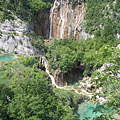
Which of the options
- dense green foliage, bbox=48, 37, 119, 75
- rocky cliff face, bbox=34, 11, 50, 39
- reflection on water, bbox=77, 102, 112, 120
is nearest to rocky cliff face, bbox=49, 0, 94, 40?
rocky cliff face, bbox=34, 11, 50, 39

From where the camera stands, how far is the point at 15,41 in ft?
86.5

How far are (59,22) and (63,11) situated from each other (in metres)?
2.77

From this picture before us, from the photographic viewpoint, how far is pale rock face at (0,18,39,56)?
Answer: 25562 mm

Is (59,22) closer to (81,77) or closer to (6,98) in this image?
(81,77)

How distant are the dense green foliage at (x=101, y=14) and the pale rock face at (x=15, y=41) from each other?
42.6 ft

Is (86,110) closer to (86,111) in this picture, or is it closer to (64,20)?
(86,111)

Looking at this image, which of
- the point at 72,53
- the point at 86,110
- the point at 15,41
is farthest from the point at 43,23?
the point at 86,110

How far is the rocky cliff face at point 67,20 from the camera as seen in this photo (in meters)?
34.5

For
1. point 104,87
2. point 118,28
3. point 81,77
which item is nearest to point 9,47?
point 81,77

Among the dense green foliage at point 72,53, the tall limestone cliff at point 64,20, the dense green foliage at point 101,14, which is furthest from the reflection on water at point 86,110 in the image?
the tall limestone cliff at point 64,20

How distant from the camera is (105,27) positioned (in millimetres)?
29344

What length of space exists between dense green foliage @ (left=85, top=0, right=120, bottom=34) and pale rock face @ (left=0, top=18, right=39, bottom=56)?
12993 mm

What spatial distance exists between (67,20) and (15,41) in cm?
1429

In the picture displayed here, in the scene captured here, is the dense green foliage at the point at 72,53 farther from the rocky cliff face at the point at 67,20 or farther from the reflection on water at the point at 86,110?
the rocky cliff face at the point at 67,20
